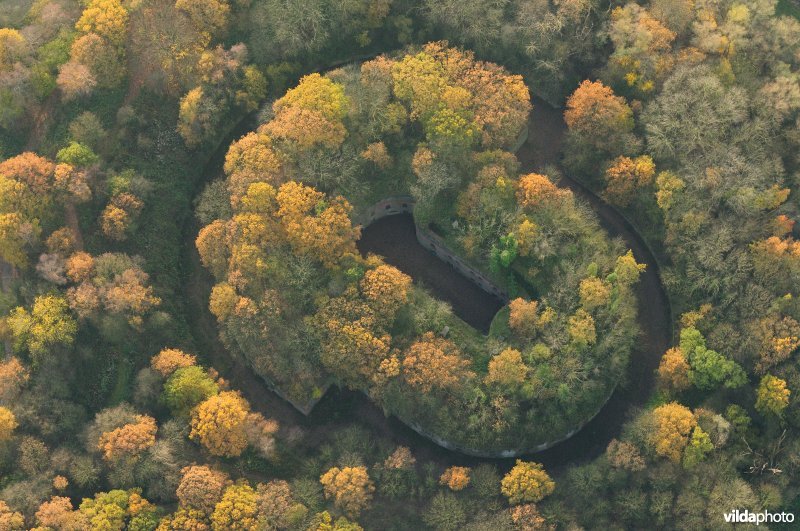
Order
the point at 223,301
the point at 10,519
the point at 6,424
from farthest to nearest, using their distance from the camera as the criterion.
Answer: the point at 223,301, the point at 6,424, the point at 10,519

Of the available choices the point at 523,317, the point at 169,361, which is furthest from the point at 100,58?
the point at 523,317

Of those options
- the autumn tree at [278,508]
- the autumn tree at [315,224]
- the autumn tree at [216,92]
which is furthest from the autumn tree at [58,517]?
the autumn tree at [216,92]

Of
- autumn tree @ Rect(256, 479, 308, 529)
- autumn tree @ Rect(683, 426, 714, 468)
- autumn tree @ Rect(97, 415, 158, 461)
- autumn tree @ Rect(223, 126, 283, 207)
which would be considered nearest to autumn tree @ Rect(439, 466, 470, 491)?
autumn tree @ Rect(256, 479, 308, 529)

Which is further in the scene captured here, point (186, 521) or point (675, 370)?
point (675, 370)

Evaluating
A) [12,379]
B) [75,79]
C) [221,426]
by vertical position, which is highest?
[75,79]

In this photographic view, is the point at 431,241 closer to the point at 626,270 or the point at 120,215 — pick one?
the point at 626,270

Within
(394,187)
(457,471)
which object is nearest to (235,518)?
(457,471)

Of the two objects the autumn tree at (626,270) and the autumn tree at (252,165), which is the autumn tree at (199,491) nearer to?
the autumn tree at (252,165)

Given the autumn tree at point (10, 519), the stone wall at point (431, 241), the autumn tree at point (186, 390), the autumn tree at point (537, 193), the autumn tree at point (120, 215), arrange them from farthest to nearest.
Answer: the stone wall at point (431, 241)
the autumn tree at point (120, 215)
the autumn tree at point (537, 193)
the autumn tree at point (186, 390)
the autumn tree at point (10, 519)
